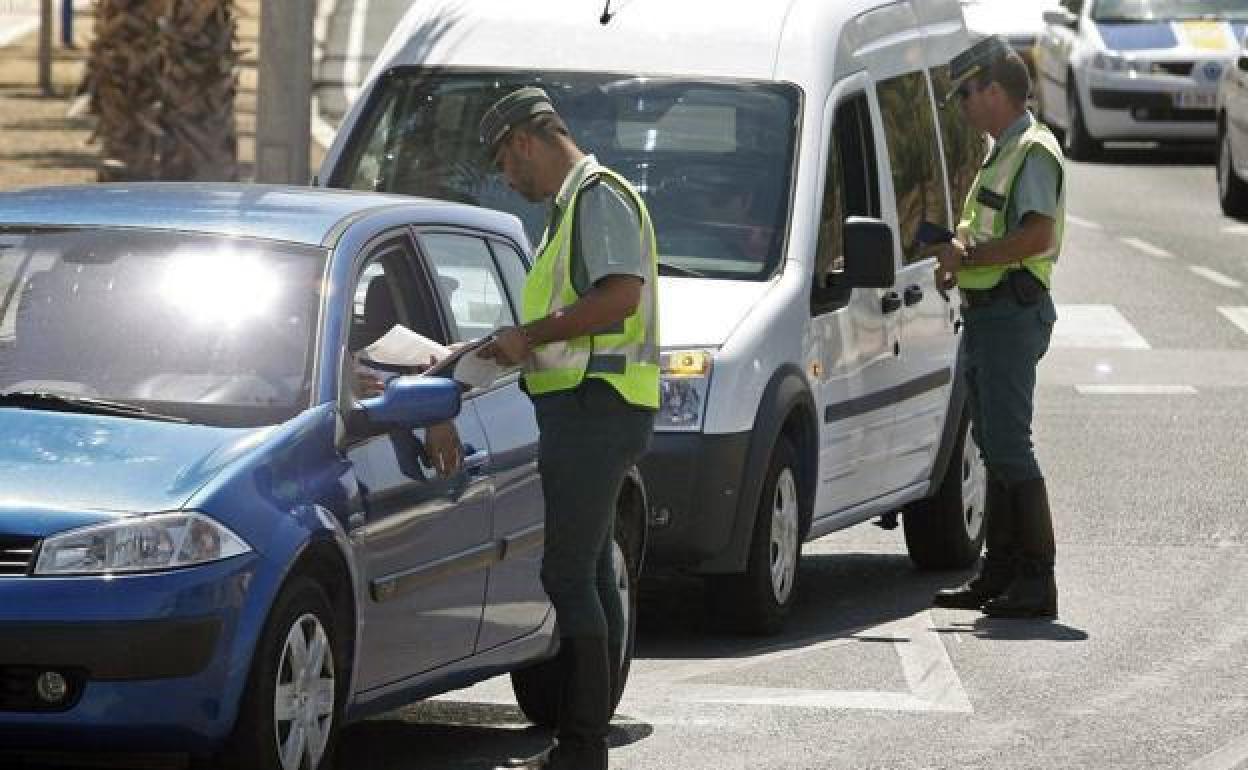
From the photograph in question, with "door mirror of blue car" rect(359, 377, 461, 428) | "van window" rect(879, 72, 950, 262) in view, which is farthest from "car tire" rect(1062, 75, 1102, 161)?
"door mirror of blue car" rect(359, 377, 461, 428)

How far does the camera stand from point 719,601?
10922 mm

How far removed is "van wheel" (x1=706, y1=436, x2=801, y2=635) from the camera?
1086cm

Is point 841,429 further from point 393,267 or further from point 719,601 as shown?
point 393,267

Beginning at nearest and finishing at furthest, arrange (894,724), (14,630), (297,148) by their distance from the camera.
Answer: (14,630)
(894,724)
(297,148)

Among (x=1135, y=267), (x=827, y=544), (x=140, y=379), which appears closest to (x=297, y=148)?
(x=827, y=544)

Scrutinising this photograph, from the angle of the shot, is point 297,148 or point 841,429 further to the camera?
point 297,148

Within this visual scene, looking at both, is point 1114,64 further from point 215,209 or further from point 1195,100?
point 215,209

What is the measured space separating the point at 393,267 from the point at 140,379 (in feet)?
3.11

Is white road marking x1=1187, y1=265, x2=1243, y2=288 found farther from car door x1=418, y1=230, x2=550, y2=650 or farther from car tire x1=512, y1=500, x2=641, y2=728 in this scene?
car door x1=418, y1=230, x2=550, y2=650

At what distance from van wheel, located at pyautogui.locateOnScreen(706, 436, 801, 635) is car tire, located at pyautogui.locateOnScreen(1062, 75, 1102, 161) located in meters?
18.9

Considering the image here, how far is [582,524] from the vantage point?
310 inches

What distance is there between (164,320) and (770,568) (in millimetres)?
3470

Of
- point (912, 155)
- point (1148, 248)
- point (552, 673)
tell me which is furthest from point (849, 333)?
point (1148, 248)

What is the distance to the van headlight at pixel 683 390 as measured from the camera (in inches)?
416
